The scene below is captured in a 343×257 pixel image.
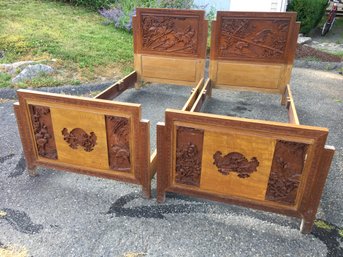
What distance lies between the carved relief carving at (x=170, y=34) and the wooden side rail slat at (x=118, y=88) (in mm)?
533

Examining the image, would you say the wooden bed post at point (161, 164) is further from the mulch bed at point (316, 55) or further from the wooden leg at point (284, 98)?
the mulch bed at point (316, 55)

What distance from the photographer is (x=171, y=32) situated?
4.38 meters

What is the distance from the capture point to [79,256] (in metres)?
1.94

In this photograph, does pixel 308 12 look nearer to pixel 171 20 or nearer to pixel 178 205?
pixel 171 20

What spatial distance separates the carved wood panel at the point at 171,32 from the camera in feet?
14.0

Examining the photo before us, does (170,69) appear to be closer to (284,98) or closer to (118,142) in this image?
(284,98)

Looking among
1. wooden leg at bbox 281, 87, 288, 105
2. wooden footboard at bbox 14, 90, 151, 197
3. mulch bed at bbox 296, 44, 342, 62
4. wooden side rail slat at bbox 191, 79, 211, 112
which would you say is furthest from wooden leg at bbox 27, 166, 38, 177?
mulch bed at bbox 296, 44, 342, 62

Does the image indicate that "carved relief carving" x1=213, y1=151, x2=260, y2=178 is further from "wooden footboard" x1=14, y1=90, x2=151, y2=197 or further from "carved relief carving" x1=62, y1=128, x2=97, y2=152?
"carved relief carving" x1=62, y1=128, x2=97, y2=152

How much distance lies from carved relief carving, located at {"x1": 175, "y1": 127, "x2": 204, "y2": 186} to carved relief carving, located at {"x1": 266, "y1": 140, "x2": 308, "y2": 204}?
0.49m

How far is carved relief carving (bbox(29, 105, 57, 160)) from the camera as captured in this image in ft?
7.75

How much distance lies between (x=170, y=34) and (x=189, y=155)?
2693 mm

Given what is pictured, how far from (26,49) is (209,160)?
4.98 m

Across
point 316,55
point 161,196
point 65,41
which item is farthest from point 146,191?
point 316,55

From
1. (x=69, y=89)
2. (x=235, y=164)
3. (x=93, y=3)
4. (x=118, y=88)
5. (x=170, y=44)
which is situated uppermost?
(x=93, y=3)
